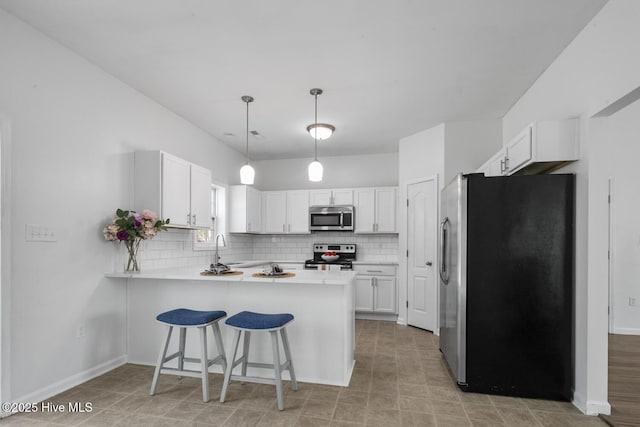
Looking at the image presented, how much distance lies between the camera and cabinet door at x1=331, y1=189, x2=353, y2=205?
587 centimetres

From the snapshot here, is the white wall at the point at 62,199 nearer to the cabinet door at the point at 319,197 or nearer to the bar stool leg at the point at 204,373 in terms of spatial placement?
the bar stool leg at the point at 204,373

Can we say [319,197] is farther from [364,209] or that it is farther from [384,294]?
[384,294]

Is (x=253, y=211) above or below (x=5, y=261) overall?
above

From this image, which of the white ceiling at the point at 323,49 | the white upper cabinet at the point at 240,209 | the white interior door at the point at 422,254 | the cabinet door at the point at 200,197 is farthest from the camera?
the white upper cabinet at the point at 240,209

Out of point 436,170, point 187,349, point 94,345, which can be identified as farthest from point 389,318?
point 94,345

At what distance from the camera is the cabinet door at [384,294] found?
531 centimetres

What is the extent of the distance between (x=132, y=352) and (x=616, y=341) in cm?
550

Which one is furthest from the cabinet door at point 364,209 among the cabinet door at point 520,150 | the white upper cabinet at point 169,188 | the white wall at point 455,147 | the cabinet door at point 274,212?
the cabinet door at point 520,150

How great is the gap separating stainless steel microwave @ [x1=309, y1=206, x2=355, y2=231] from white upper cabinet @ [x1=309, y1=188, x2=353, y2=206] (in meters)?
0.10

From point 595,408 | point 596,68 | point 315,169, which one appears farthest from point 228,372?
point 596,68

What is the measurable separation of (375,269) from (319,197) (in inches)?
61.3

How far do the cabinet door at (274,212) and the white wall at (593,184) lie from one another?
436cm

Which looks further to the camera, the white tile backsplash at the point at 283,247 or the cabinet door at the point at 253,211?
the cabinet door at the point at 253,211

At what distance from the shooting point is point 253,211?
5.89 meters
